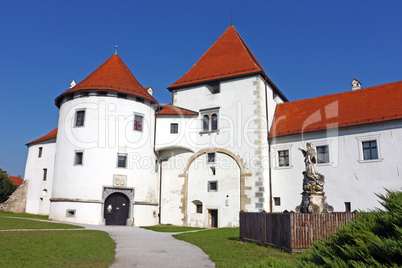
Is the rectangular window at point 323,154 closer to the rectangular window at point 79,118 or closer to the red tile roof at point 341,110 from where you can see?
the red tile roof at point 341,110

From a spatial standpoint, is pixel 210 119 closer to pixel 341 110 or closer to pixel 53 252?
pixel 341 110

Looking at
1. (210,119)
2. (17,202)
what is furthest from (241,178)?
(17,202)

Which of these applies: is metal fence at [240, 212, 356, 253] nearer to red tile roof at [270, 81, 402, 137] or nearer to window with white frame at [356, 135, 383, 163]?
window with white frame at [356, 135, 383, 163]

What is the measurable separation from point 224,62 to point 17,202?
2360cm

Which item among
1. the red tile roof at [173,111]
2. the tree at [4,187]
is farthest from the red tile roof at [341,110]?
the tree at [4,187]

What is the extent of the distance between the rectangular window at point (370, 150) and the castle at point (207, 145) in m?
0.06

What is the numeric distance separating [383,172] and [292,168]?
5653 mm

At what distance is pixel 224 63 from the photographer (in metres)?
28.4

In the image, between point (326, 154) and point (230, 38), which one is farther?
point (230, 38)

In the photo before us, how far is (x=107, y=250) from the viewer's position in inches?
455

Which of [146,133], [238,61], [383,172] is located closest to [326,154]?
[383,172]

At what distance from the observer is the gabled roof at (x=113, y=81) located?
86.1ft

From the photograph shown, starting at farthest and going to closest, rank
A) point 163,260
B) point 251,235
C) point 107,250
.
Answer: point 251,235 → point 107,250 → point 163,260

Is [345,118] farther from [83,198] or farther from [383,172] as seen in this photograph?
[83,198]
